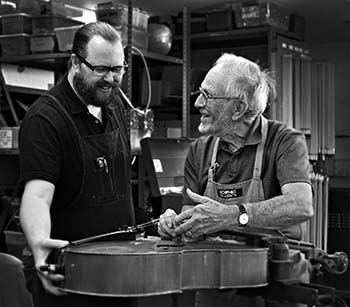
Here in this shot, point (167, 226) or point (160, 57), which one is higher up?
point (160, 57)

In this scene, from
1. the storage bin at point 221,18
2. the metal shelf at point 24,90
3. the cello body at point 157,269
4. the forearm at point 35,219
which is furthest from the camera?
the storage bin at point 221,18

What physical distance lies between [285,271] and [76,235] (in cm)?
84

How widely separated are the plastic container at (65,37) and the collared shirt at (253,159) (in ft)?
7.17

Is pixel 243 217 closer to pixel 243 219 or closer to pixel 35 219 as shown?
pixel 243 219

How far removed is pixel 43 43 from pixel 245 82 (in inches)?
100

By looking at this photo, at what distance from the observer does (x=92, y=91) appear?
2197mm

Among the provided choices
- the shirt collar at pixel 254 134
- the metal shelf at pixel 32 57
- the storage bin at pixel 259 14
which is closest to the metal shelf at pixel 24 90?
the metal shelf at pixel 32 57

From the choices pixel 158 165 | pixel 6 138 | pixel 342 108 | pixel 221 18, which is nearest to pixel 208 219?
pixel 158 165

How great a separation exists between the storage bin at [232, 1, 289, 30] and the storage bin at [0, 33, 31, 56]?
1532 millimetres

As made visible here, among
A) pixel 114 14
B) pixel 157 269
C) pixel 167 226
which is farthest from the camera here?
pixel 114 14

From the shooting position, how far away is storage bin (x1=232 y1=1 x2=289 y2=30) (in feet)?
15.8

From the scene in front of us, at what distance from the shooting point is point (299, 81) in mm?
5008

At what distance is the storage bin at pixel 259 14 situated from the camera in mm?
4816

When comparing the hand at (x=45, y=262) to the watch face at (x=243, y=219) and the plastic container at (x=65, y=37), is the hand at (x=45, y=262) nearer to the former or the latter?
the watch face at (x=243, y=219)
